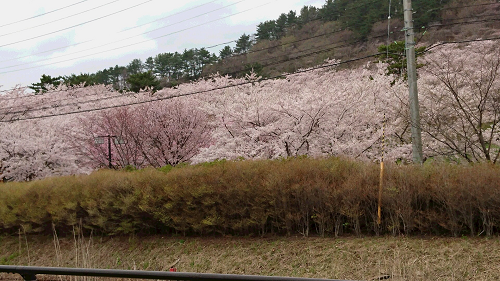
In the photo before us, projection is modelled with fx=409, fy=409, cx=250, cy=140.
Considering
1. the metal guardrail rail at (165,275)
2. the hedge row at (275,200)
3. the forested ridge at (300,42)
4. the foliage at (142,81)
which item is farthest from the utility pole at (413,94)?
the foliage at (142,81)

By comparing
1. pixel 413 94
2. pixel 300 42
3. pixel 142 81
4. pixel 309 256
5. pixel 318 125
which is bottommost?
pixel 309 256

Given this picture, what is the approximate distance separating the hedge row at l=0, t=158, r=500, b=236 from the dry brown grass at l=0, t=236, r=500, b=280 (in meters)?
0.36

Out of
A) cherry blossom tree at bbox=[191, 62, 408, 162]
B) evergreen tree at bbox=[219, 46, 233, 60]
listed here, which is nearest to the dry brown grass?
cherry blossom tree at bbox=[191, 62, 408, 162]

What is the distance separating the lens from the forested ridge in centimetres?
3894

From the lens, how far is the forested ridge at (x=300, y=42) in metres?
38.9

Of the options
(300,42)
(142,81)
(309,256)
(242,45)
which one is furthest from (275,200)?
(242,45)

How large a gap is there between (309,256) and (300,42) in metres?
40.8

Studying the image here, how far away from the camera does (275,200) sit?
364 inches

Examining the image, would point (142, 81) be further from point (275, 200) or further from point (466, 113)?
point (466, 113)

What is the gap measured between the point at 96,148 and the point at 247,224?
17.1 metres

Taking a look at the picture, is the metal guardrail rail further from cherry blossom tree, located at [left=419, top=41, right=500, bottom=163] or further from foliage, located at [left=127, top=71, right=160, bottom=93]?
foliage, located at [left=127, top=71, right=160, bottom=93]

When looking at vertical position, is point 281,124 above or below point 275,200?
above

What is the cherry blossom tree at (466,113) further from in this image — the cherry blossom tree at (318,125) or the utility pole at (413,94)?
the cherry blossom tree at (318,125)

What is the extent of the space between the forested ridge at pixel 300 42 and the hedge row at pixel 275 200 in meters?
25.6
